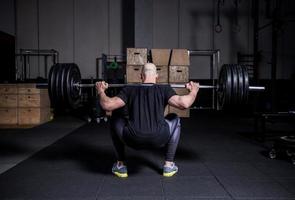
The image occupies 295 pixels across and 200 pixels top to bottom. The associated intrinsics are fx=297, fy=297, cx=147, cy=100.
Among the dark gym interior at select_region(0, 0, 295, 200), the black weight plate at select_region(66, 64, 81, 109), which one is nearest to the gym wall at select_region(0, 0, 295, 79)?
the dark gym interior at select_region(0, 0, 295, 200)

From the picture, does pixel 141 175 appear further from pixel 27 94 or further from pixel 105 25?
pixel 105 25

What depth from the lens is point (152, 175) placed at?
2.00 metres

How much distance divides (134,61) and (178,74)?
751 mm

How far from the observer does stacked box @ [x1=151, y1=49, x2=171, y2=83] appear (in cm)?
492

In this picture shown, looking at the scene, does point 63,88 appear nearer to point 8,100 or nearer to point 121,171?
point 121,171

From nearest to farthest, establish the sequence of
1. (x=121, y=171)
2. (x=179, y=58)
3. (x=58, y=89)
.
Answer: (x=121, y=171), (x=58, y=89), (x=179, y=58)

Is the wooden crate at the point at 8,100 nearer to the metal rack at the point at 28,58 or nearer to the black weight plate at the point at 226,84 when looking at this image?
the metal rack at the point at 28,58

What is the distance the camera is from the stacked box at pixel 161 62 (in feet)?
16.1

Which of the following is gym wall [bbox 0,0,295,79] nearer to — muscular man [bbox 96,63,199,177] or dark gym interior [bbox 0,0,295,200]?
dark gym interior [bbox 0,0,295,200]

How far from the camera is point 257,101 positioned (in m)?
5.34

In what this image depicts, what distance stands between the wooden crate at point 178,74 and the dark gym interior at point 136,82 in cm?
4

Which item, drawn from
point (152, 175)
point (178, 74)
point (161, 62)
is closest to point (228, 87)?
point (152, 175)

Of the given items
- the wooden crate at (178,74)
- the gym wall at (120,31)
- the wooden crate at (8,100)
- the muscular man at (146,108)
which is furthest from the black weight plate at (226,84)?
the gym wall at (120,31)

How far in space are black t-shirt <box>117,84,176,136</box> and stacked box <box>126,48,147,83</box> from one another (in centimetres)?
300
